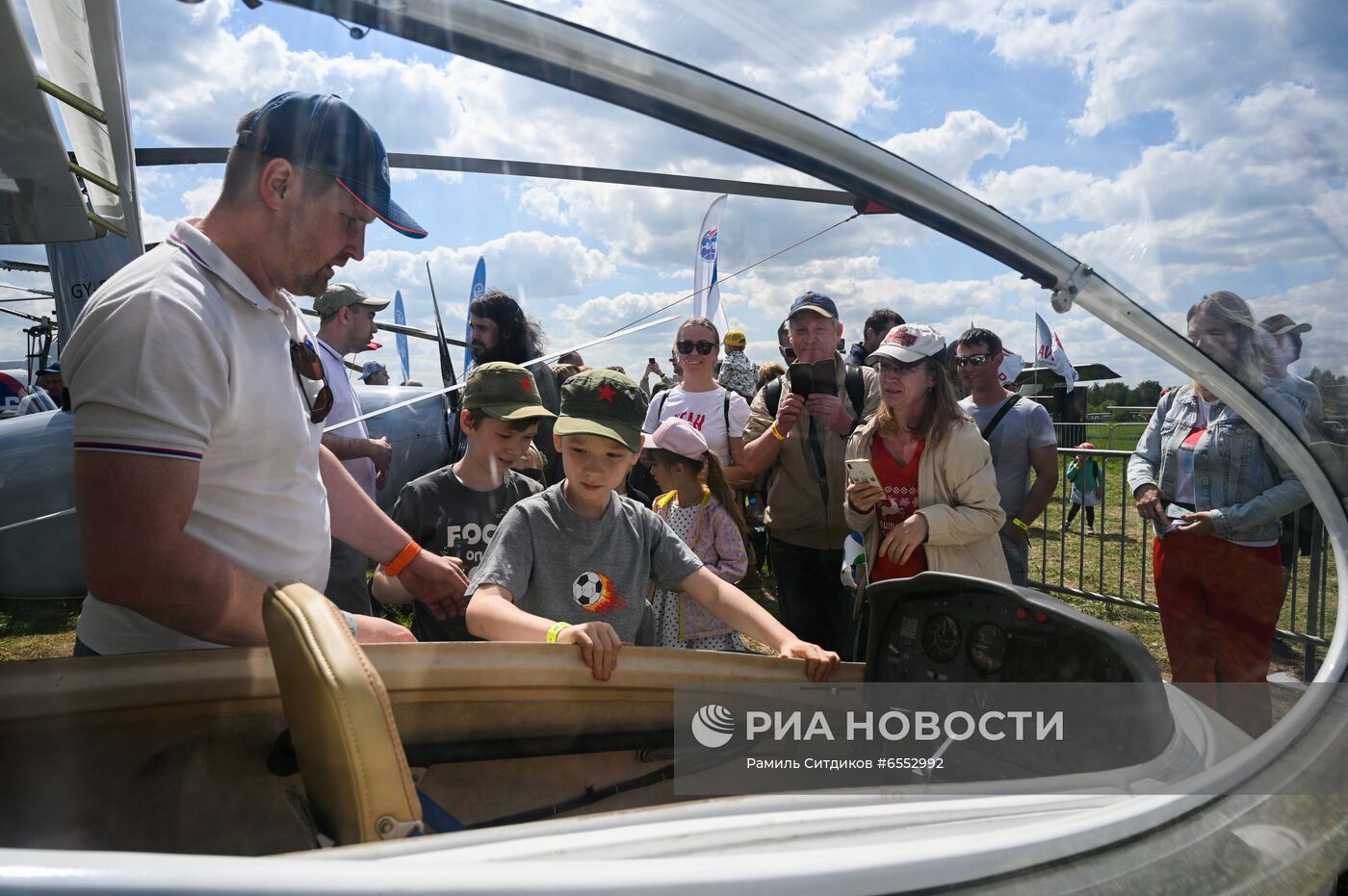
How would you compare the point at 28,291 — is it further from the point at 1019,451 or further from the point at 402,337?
the point at 1019,451

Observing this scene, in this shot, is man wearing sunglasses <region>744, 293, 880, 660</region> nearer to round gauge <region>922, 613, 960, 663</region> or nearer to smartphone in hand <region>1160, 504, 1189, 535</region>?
smartphone in hand <region>1160, 504, 1189, 535</region>

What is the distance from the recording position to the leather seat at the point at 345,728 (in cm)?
83

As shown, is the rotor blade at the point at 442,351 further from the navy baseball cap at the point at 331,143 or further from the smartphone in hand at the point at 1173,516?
the smartphone in hand at the point at 1173,516

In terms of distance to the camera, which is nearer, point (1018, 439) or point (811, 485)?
point (1018, 439)

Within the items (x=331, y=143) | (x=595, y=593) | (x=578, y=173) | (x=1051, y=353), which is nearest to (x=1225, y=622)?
(x=1051, y=353)

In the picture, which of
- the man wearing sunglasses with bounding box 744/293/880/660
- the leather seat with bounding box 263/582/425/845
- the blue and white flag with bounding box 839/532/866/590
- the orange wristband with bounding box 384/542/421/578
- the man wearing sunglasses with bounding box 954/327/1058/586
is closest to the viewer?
the leather seat with bounding box 263/582/425/845

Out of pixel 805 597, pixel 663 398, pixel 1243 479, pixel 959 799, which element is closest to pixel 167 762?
pixel 959 799

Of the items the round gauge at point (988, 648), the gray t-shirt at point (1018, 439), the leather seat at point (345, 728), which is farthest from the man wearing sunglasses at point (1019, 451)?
the leather seat at point (345, 728)

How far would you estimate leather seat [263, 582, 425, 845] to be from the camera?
0.83 m

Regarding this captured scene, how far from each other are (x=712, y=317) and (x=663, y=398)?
1967 mm

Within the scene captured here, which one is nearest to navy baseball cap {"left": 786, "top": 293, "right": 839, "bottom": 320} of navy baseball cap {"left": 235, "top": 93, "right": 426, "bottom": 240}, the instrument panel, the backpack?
the backpack

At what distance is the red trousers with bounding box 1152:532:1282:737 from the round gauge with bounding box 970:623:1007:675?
31 cm

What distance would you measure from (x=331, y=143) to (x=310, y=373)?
0.40 meters

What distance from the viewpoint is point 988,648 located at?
1.41 meters
